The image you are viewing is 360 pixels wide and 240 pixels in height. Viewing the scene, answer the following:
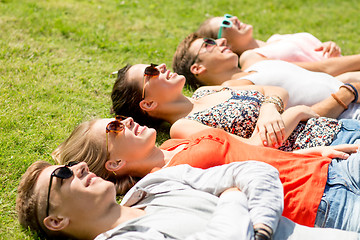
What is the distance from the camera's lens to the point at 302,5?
8969 mm

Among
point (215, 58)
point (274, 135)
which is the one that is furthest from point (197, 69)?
point (274, 135)

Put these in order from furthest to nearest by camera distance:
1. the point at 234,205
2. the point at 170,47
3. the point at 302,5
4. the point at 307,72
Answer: the point at 302,5 → the point at 170,47 → the point at 307,72 → the point at 234,205

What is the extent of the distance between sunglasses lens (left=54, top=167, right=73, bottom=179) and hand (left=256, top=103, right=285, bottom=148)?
2012 millimetres

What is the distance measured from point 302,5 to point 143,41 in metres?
4.16

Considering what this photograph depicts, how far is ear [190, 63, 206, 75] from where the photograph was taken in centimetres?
557

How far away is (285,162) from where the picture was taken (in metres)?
3.43

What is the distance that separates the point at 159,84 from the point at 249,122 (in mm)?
1142

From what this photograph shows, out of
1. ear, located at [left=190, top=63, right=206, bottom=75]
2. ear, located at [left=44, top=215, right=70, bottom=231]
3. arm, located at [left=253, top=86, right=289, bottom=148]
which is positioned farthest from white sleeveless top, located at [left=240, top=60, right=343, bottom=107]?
ear, located at [left=44, top=215, right=70, bottom=231]

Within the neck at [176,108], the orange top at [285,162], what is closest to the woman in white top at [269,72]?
the neck at [176,108]

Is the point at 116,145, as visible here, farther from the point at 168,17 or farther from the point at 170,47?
the point at 168,17

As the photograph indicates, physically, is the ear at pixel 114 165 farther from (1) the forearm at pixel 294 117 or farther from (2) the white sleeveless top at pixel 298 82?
(2) the white sleeveless top at pixel 298 82

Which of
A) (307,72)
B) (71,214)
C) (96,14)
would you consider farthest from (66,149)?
(96,14)

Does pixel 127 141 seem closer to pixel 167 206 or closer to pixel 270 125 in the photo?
pixel 167 206

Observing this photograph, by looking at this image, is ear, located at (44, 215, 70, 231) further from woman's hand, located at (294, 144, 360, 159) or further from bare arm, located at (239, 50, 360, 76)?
bare arm, located at (239, 50, 360, 76)
